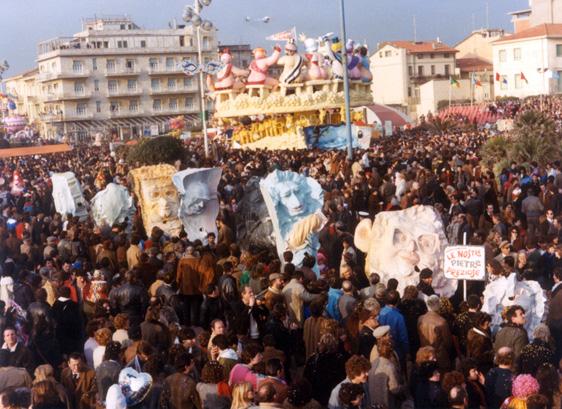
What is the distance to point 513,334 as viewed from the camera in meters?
6.68

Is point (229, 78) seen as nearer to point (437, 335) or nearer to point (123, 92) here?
point (123, 92)

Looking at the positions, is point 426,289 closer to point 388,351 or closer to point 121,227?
point 388,351

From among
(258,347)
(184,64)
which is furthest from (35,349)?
(184,64)

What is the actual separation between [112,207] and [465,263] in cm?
824

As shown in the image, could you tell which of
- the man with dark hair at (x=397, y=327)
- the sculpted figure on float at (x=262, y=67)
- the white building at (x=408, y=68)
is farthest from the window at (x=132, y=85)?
the man with dark hair at (x=397, y=327)

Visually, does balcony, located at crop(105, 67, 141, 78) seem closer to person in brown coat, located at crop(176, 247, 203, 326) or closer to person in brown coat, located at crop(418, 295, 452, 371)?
person in brown coat, located at crop(176, 247, 203, 326)

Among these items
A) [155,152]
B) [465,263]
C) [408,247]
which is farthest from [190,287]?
[155,152]

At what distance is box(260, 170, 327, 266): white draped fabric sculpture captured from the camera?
11695 mm

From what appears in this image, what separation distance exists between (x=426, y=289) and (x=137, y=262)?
394cm

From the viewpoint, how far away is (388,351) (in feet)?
20.5

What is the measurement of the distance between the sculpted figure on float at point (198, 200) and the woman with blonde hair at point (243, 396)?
785 cm

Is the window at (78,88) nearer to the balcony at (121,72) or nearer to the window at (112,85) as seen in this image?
the balcony at (121,72)

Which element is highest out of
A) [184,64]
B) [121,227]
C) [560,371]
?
[184,64]

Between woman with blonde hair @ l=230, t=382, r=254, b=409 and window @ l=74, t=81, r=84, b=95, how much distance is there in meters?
31.7
